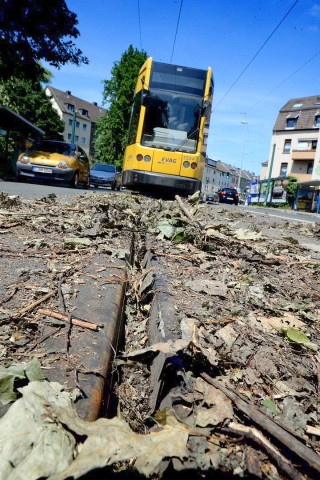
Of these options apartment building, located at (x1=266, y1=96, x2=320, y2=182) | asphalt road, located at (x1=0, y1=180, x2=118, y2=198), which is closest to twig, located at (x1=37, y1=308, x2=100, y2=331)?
asphalt road, located at (x1=0, y1=180, x2=118, y2=198)

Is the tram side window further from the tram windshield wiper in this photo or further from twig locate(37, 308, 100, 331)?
twig locate(37, 308, 100, 331)

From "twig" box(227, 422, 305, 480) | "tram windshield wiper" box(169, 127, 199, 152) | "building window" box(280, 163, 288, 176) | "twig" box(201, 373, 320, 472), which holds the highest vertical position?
"building window" box(280, 163, 288, 176)

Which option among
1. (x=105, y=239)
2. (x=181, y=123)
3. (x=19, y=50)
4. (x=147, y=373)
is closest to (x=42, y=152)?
(x=181, y=123)

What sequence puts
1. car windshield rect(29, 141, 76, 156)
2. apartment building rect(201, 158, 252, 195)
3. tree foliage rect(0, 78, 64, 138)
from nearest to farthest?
car windshield rect(29, 141, 76, 156) < tree foliage rect(0, 78, 64, 138) < apartment building rect(201, 158, 252, 195)

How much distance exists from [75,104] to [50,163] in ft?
255

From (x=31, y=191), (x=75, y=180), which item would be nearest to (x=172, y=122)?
(x=31, y=191)

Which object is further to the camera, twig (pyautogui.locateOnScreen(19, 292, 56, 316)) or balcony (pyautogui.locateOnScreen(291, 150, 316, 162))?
balcony (pyautogui.locateOnScreen(291, 150, 316, 162))

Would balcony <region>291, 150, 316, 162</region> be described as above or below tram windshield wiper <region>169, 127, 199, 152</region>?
above

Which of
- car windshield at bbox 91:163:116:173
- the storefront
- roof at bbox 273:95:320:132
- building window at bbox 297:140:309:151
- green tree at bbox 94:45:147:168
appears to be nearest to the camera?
car windshield at bbox 91:163:116:173

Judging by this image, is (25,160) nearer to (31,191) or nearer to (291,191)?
(31,191)

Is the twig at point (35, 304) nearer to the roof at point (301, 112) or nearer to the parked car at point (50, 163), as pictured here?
the parked car at point (50, 163)

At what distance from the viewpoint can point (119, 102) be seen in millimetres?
43594

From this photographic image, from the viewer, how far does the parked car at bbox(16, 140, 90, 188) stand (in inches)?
508

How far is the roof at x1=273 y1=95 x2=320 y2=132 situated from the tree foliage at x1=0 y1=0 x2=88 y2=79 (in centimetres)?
4212
